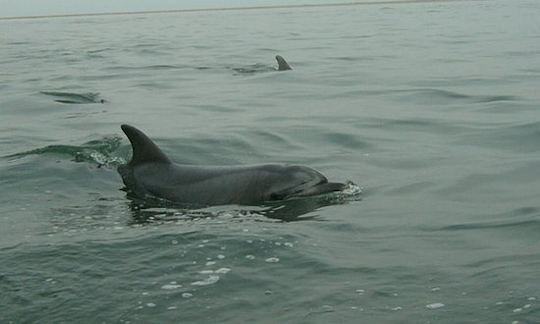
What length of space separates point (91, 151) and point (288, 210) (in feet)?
13.1

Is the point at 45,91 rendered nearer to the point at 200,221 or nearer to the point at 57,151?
the point at 57,151

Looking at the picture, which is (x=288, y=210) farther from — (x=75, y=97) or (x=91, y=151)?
(x=75, y=97)

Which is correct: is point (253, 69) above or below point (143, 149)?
below

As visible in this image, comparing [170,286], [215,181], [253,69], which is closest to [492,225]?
[215,181]

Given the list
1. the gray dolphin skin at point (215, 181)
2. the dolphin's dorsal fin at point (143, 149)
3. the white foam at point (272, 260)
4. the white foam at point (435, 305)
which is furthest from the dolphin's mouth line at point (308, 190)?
the white foam at point (435, 305)

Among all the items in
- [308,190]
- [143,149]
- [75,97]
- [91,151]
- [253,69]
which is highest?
[143,149]

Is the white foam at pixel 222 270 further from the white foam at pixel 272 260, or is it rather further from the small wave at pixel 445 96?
the small wave at pixel 445 96

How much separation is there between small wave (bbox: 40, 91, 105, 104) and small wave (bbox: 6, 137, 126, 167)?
527 centimetres

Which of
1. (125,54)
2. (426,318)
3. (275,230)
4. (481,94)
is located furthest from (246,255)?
(125,54)

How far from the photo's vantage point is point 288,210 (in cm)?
831

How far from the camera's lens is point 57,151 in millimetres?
11336

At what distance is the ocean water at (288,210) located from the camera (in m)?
5.76

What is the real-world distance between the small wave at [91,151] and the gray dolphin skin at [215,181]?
1.57 meters

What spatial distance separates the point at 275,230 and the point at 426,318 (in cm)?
229
